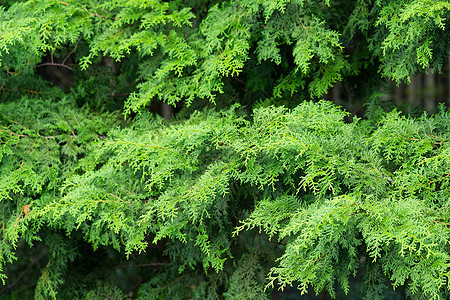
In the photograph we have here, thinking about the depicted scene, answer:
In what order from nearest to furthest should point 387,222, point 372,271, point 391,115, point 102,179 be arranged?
point 387,222
point 372,271
point 391,115
point 102,179

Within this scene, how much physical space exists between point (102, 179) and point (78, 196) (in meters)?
0.26

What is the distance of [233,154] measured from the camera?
2861 mm

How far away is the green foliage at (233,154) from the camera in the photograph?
7.97ft

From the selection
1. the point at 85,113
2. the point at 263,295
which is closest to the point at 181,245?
the point at 263,295

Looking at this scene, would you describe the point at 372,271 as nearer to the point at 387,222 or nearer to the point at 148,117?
the point at 387,222

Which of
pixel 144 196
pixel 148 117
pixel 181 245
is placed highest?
pixel 148 117

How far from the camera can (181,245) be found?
3.35m

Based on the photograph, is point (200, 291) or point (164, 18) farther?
point (200, 291)

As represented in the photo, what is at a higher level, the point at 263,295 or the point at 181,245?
the point at 181,245

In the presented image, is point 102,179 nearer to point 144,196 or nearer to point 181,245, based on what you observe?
point 144,196

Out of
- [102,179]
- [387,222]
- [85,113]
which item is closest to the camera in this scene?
[387,222]

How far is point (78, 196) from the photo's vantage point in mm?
2848

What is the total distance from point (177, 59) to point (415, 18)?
152 centimetres

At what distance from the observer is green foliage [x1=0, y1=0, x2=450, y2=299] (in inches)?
95.7
